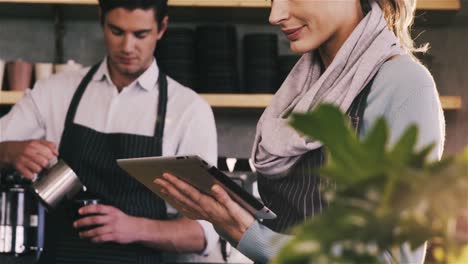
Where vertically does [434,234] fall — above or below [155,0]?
above

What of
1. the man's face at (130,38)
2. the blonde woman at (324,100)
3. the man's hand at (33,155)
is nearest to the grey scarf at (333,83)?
the blonde woman at (324,100)

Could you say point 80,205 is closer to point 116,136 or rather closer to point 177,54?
point 116,136

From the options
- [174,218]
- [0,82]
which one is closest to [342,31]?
[174,218]

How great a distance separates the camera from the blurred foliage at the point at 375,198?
49 cm

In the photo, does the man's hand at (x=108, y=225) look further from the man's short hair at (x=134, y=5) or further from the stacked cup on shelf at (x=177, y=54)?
the stacked cup on shelf at (x=177, y=54)

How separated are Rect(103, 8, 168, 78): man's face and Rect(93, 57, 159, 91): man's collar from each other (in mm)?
22

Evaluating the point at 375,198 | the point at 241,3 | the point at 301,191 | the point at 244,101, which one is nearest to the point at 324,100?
the point at 301,191

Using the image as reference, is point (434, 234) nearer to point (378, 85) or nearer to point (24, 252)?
point (378, 85)

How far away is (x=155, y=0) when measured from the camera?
252cm

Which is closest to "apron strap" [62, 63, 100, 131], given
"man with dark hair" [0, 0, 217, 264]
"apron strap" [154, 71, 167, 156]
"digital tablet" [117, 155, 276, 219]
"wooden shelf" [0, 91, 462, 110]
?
"man with dark hair" [0, 0, 217, 264]

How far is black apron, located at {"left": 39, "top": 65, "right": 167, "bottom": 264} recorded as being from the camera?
231 centimetres

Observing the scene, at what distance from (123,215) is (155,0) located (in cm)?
68

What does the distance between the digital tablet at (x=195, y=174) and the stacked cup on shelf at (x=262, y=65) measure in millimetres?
1304

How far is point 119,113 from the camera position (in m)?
2.51
